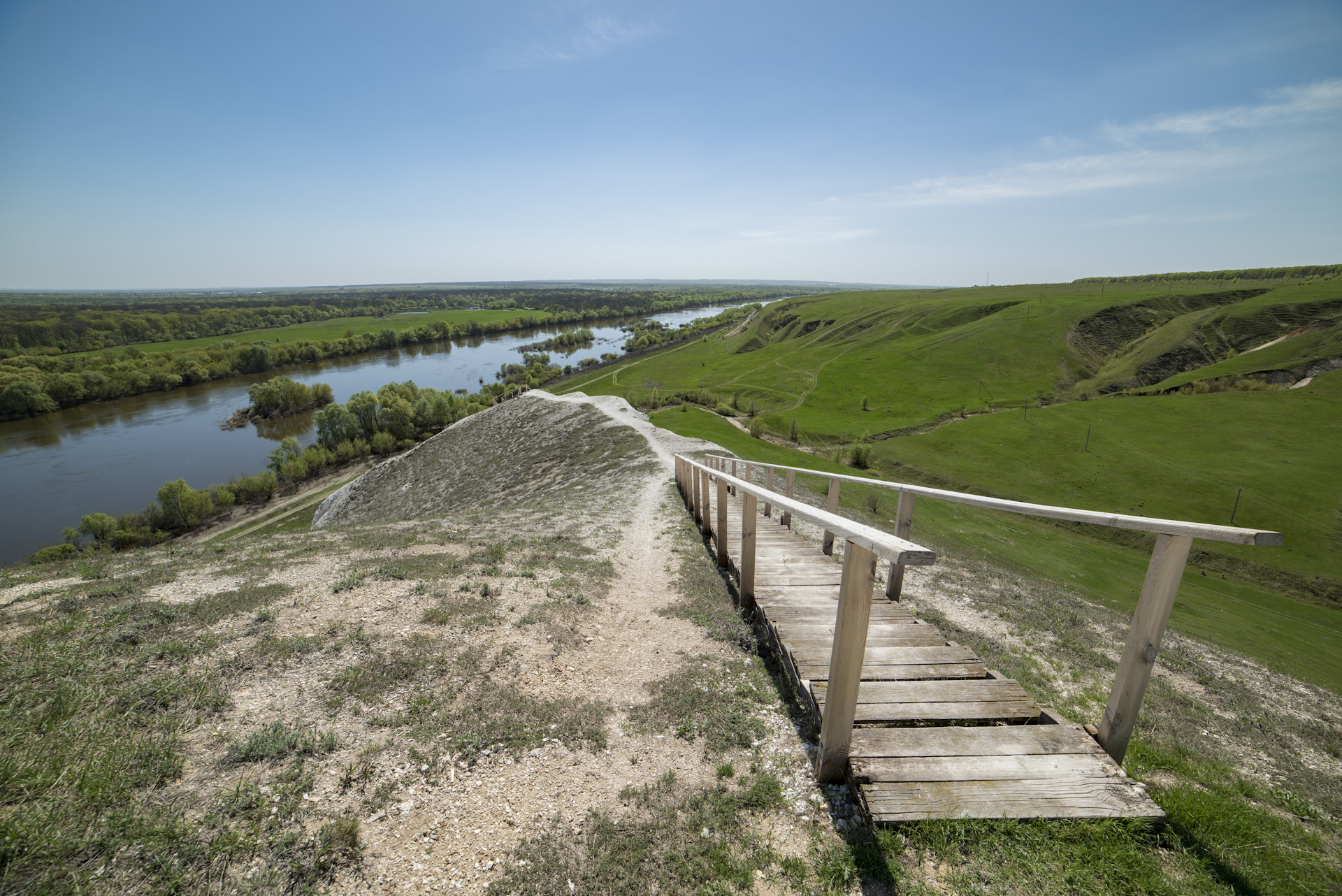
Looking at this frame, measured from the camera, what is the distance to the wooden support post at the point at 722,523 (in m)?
8.14

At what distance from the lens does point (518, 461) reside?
32.0 m

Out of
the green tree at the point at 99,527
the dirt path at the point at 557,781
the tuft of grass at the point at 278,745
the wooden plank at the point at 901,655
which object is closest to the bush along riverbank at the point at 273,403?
the green tree at the point at 99,527

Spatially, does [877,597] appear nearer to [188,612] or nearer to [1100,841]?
Answer: [1100,841]

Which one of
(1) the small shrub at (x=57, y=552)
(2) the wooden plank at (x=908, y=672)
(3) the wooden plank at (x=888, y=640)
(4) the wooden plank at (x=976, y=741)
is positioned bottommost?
(1) the small shrub at (x=57, y=552)

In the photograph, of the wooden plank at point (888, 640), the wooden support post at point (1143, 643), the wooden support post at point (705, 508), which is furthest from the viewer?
the wooden support post at point (705, 508)

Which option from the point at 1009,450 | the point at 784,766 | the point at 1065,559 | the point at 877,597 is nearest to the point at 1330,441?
the point at 1009,450

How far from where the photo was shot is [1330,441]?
41.2 metres

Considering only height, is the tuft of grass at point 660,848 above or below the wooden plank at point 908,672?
below

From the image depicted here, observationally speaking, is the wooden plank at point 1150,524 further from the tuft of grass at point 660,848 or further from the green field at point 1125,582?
the green field at point 1125,582

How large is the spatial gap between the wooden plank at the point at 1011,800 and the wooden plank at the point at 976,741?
0.83 ft

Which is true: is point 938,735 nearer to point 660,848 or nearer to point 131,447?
point 660,848

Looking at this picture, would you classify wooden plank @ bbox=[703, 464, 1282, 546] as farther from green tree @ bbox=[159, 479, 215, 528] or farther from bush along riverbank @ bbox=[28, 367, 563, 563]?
green tree @ bbox=[159, 479, 215, 528]

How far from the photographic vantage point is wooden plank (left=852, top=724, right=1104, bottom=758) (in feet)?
12.3

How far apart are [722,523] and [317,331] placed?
192m
